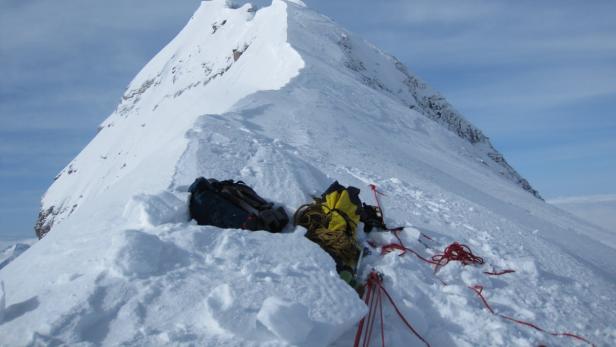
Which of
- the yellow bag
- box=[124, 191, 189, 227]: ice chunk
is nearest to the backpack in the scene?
box=[124, 191, 189, 227]: ice chunk

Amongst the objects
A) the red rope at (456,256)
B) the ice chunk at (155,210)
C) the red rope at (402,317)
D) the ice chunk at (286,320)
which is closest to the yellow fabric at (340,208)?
the red rope at (402,317)

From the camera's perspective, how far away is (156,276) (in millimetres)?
3244

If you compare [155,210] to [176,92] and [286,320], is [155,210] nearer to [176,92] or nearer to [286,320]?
[286,320]

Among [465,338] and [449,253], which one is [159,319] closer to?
[465,338]

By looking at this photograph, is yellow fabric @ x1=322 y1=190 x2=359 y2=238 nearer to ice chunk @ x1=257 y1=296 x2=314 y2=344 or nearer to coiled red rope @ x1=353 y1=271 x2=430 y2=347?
coiled red rope @ x1=353 y1=271 x2=430 y2=347

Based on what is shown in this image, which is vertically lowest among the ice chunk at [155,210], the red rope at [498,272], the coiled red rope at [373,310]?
the coiled red rope at [373,310]

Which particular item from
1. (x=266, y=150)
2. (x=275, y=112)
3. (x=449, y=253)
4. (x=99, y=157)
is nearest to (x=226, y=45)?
(x=99, y=157)

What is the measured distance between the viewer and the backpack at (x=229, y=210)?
424 centimetres

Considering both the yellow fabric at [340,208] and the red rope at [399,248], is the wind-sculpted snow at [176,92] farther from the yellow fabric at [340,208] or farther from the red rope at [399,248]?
the red rope at [399,248]

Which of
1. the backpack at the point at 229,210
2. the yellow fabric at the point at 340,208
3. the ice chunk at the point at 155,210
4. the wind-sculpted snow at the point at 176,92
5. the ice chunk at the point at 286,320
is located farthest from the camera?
the wind-sculpted snow at the point at 176,92

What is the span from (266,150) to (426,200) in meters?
2.25

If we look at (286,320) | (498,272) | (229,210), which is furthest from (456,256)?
(286,320)

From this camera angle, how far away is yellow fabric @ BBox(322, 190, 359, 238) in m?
4.41

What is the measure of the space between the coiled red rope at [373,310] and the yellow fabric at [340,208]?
59 centimetres
